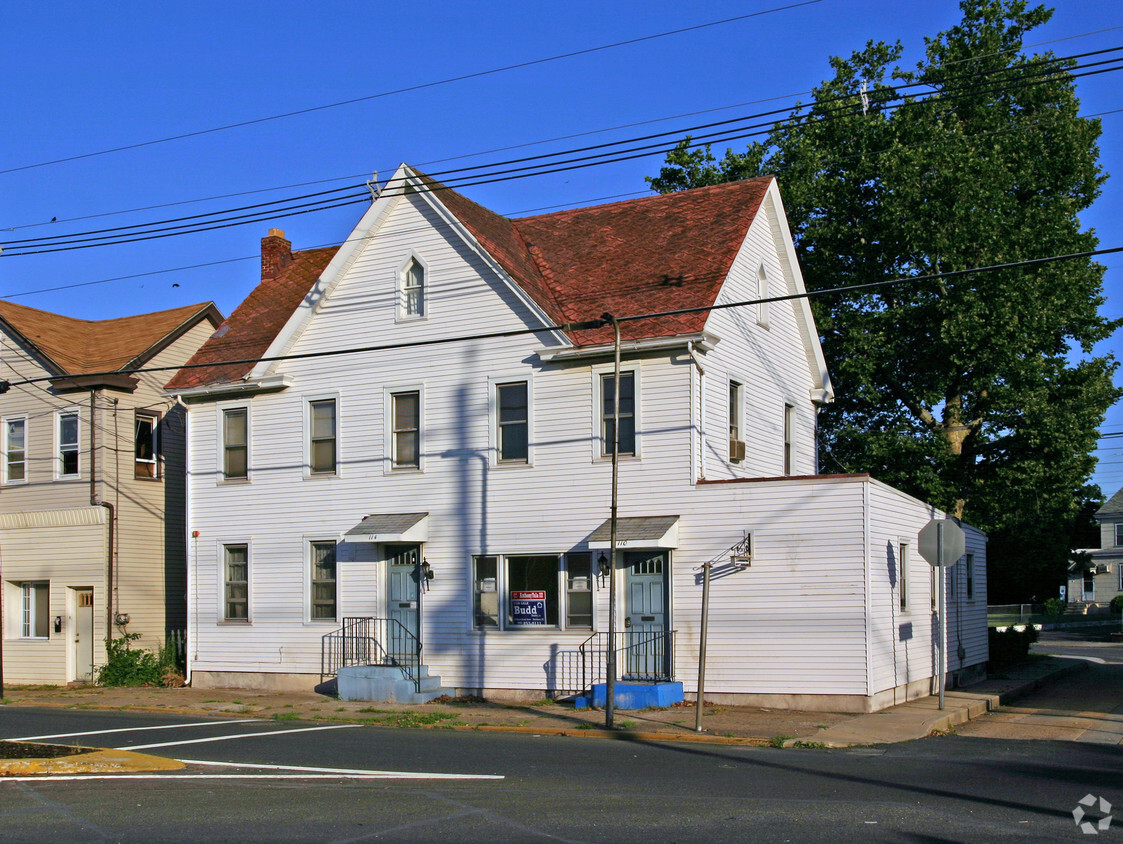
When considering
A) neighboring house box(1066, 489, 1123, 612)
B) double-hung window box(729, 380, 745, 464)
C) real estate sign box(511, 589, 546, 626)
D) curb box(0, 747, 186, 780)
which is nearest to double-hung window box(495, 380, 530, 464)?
real estate sign box(511, 589, 546, 626)

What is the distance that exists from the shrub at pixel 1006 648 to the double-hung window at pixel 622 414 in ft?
42.6

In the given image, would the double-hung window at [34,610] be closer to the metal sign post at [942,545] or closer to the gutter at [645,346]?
the gutter at [645,346]

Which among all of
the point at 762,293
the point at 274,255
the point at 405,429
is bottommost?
the point at 405,429

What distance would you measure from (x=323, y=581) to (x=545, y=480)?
5806 millimetres

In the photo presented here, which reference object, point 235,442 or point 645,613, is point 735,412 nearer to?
point 645,613

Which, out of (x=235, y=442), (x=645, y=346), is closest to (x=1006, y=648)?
(x=645, y=346)

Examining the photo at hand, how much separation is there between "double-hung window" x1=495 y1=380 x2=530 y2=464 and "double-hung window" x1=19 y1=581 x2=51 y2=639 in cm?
1409

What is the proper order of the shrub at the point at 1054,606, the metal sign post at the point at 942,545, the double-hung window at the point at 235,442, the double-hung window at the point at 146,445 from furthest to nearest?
the shrub at the point at 1054,606 < the double-hung window at the point at 146,445 < the double-hung window at the point at 235,442 < the metal sign post at the point at 942,545

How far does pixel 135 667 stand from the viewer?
27.8m

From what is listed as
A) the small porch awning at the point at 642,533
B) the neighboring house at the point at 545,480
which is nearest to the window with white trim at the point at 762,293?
the neighboring house at the point at 545,480

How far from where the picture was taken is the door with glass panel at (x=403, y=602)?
77.6ft

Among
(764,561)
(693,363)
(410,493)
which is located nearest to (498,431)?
(410,493)

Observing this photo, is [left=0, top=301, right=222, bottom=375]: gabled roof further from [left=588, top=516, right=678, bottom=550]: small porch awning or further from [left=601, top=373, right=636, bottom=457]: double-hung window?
[left=588, top=516, right=678, bottom=550]: small porch awning

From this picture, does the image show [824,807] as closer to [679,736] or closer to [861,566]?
[679,736]
